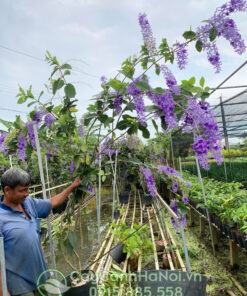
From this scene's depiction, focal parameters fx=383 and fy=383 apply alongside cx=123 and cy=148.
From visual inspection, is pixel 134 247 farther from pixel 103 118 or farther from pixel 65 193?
pixel 103 118

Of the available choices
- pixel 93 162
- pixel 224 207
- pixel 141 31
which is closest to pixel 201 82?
pixel 141 31

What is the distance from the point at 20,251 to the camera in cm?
214

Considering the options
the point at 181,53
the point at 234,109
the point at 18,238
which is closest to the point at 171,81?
the point at 181,53

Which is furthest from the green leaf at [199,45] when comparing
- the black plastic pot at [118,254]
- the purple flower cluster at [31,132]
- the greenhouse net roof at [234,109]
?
the greenhouse net roof at [234,109]

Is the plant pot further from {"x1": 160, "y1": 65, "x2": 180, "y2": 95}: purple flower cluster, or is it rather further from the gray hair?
{"x1": 160, "y1": 65, "x2": 180, "y2": 95}: purple flower cluster

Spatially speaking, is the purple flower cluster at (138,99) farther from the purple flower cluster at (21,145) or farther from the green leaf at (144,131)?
the purple flower cluster at (21,145)

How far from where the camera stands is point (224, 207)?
4.39 metres

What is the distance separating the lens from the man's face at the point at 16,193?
2162mm

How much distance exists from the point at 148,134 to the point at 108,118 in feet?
0.89

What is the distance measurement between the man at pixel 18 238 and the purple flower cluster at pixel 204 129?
74 cm

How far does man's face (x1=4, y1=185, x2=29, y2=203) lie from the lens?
A: 2.16 m

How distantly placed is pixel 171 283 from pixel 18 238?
1.07 meters

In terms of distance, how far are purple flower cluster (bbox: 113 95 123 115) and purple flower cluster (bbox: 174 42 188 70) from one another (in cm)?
38

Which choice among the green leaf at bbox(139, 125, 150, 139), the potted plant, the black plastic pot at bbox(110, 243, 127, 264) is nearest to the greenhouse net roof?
the potted plant
